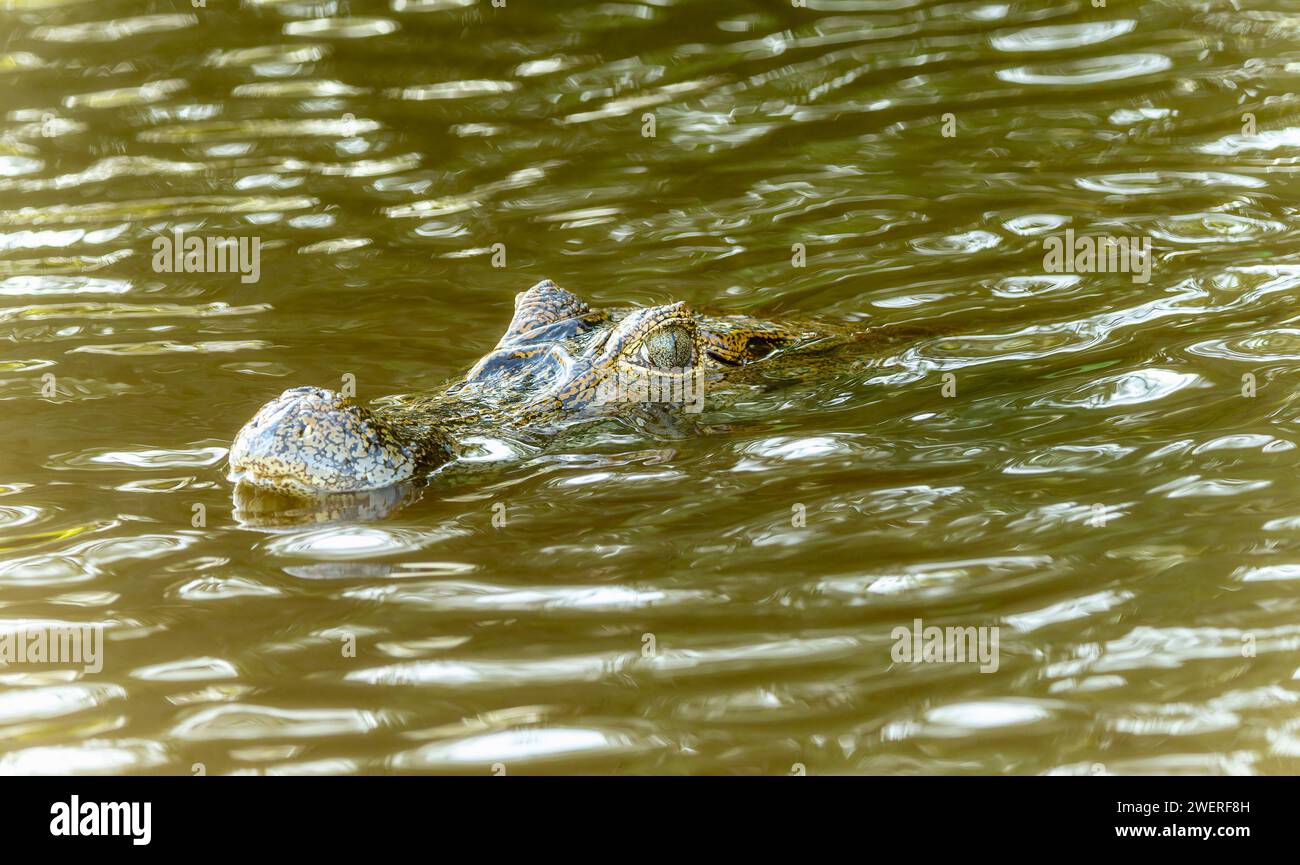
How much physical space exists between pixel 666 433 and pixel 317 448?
1.62 m

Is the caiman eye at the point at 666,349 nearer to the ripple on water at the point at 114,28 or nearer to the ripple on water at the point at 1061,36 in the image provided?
the ripple on water at the point at 1061,36

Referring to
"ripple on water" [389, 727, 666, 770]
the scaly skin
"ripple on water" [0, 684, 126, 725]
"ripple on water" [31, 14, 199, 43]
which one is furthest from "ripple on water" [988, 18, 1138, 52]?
"ripple on water" [0, 684, 126, 725]

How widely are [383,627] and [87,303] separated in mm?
5306

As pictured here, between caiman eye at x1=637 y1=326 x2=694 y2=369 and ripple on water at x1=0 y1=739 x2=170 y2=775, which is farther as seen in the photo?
caiman eye at x1=637 y1=326 x2=694 y2=369

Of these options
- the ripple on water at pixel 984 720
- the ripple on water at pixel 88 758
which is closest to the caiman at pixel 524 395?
the ripple on water at pixel 88 758

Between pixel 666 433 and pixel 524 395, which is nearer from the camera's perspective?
pixel 666 433

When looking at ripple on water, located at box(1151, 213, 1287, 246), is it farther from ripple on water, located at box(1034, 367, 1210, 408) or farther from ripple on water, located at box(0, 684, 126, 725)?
ripple on water, located at box(0, 684, 126, 725)

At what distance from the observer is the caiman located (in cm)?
556

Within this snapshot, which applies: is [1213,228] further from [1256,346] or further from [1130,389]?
[1130,389]

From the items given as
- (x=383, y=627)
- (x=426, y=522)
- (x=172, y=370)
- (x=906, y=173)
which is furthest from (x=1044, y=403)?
(x=172, y=370)

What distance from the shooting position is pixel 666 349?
21.2 ft

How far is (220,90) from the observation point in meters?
12.3

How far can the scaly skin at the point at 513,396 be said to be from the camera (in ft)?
18.2

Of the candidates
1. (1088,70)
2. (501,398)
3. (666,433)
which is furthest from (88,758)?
(1088,70)
